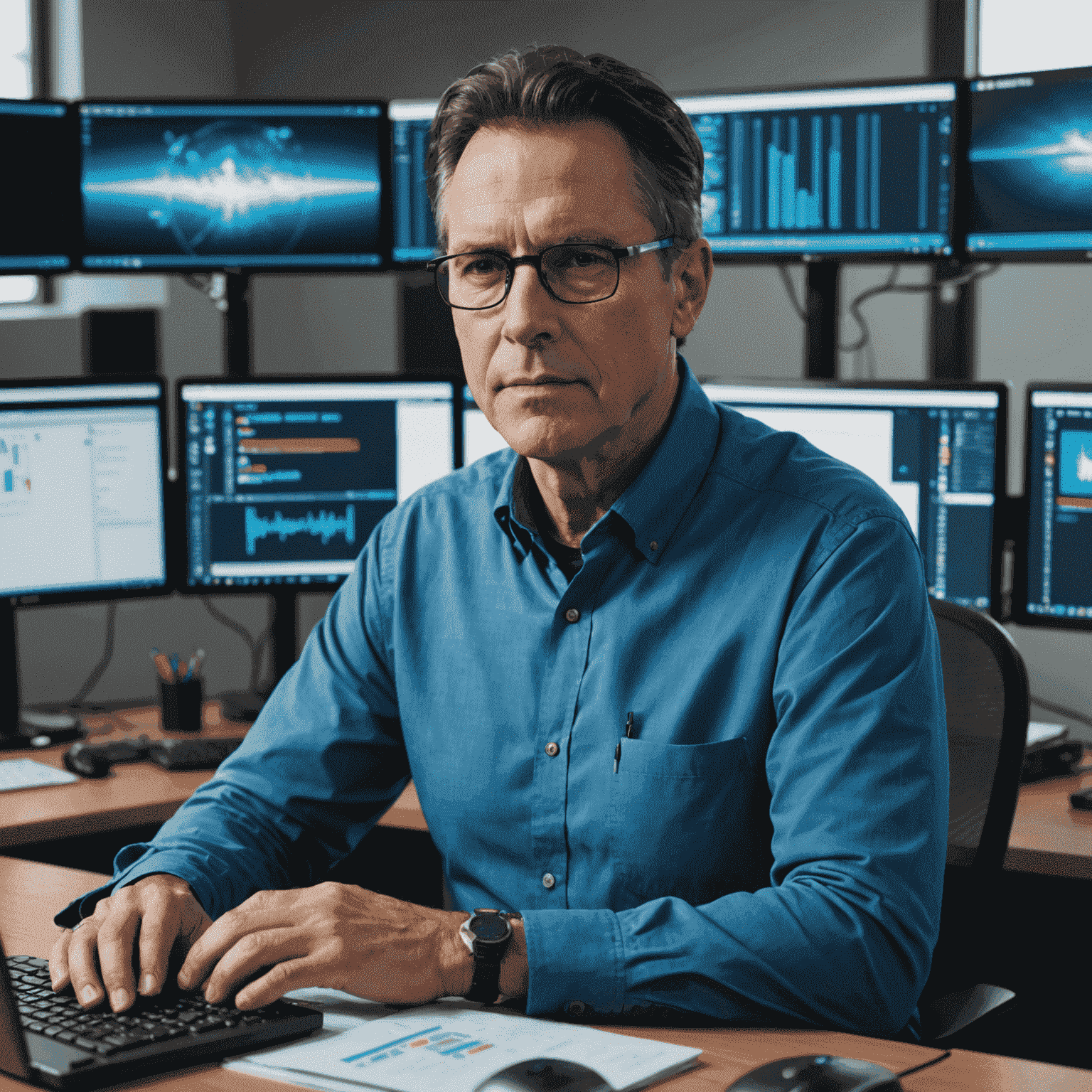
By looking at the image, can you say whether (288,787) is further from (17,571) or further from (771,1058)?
(17,571)

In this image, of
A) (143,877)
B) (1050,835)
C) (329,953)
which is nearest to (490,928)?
(329,953)

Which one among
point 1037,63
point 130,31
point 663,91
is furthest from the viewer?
point 130,31

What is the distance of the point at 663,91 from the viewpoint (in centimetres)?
134

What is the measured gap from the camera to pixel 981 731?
1573 mm

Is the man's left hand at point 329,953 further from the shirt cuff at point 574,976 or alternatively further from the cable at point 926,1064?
the cable at point 926,1064

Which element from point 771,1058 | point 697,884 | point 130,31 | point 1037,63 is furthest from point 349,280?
point 771,1058

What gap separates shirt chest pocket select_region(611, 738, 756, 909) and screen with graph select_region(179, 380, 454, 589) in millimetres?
1329

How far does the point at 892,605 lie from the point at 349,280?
2.45m

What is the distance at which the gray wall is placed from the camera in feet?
8.92

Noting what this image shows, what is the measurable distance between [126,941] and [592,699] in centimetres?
44

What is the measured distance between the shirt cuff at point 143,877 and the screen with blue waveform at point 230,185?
151 centimetres

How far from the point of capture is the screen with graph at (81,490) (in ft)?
7.73

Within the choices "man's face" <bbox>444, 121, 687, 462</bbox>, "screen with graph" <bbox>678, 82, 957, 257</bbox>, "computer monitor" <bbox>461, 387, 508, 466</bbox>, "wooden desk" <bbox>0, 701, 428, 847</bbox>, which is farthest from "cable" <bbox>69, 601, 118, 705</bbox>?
"man's face" <bbox>444, 121, 687, 462</bbox>

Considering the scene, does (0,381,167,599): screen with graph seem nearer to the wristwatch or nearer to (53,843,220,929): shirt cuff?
(53,843,220,929): shirt cuff
